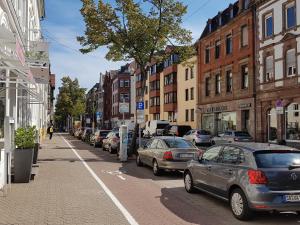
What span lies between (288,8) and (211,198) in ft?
80.9

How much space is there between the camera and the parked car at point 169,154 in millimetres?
14984

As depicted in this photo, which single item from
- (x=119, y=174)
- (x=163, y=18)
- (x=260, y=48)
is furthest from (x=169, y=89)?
(x=119, y=174)

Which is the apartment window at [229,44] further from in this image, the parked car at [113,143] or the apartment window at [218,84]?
the parked car at [113,143]

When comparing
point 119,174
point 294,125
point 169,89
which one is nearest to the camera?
point 119,174

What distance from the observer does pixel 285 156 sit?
8.75 meters

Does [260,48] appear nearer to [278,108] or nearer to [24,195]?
[278,108]

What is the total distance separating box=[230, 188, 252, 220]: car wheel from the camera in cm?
840

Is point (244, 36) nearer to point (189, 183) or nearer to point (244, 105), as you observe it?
point (244, 105)

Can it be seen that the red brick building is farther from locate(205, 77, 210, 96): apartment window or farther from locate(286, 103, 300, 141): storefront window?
locate(286, 103, 300, 141): storefront window

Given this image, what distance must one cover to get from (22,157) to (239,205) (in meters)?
6.73

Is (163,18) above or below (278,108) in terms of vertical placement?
above

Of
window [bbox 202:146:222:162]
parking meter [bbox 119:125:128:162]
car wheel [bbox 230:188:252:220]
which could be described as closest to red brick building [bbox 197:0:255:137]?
parking meter [bbox 119:125:128:162]

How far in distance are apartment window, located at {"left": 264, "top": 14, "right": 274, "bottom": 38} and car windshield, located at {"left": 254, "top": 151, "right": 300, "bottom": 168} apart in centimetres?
2714

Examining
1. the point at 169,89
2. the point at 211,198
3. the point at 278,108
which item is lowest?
the point at 211,198
